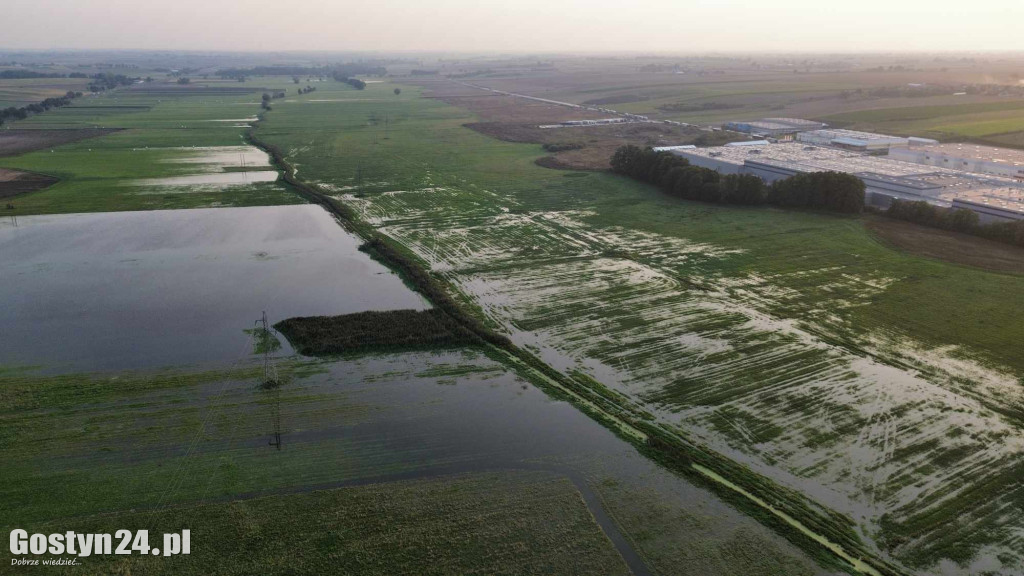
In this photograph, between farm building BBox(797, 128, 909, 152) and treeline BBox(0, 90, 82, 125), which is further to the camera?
treeline BBox(0, 90, 82, 125)

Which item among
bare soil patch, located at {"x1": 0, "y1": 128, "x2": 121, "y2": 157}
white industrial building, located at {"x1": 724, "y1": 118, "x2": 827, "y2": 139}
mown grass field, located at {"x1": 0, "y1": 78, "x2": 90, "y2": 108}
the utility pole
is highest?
mown grass field, located at {"x1": 0, "y1": 78, "x2": 90, "y2": 108}

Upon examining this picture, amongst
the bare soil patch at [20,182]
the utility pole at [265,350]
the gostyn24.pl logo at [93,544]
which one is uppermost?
the bare soil patch at [20,182]

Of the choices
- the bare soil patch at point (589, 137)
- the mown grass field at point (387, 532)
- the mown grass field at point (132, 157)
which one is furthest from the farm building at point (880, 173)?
the mown grass field at point (387, 532)

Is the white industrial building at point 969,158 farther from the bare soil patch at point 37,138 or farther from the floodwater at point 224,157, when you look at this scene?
the bare soil patch at point 37,138

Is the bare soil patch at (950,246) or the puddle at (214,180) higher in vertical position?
the puddle at (214,180)

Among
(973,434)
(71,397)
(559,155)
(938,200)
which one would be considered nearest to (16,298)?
(71,397)

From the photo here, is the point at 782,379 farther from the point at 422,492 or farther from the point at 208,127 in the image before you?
the point at 208,127

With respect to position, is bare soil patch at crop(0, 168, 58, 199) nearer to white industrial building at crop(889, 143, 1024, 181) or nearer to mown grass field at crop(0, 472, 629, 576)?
mown grass field at crop(0, 472, 629, 576)

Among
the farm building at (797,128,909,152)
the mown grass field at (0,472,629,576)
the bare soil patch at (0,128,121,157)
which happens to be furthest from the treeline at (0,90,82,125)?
the farm building at (797,128,909,152)
